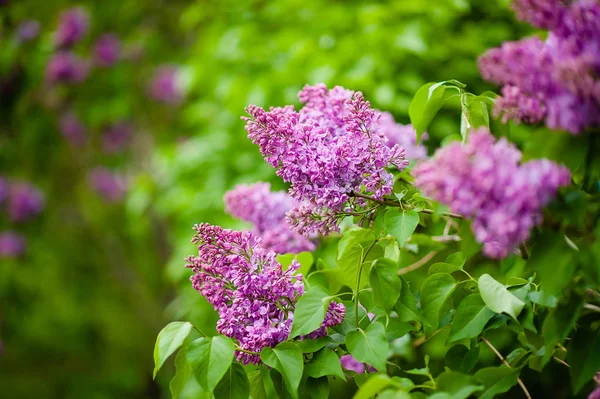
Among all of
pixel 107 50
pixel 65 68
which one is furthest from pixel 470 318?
pixel 107 50

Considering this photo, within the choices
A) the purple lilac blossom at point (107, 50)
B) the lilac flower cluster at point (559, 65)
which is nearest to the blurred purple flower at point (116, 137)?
the purple lilac blossom at point (107, 50)

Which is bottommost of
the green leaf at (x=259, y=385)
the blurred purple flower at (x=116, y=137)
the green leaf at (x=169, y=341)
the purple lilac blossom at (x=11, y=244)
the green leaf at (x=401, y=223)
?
the purple lilac blossom at (x=11, y=244)

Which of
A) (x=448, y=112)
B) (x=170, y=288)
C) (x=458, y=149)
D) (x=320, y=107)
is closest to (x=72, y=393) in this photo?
(x=170, y=288)

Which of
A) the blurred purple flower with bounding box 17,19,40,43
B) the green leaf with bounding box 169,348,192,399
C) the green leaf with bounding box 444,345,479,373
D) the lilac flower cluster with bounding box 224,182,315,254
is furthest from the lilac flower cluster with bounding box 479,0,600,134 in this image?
the blurred purple flower with bounding box 17,19,40,43

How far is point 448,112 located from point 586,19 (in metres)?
1.65

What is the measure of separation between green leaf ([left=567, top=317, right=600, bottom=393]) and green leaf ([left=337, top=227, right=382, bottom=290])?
1.06 ft

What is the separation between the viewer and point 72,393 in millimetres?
4156

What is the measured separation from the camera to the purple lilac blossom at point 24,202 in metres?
3.80

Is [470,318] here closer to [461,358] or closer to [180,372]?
[461,358]

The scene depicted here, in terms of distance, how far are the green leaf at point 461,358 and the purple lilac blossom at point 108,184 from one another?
3399 mm

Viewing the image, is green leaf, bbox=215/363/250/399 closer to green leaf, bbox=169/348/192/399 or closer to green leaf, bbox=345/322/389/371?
green leaf, bbox=169/348/192/399

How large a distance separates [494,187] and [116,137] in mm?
3644

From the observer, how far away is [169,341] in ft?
2.66

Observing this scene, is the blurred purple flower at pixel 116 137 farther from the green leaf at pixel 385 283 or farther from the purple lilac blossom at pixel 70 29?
the green leaf at pixel 385 283
